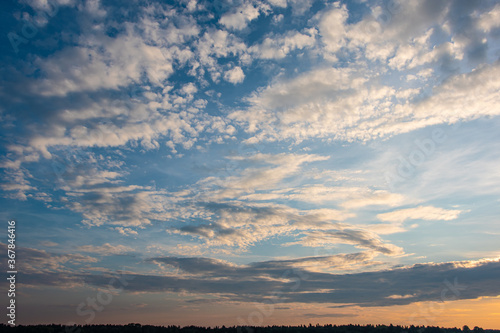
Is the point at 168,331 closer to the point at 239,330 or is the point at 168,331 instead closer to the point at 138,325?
the point at 138,325

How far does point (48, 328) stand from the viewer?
509 feet

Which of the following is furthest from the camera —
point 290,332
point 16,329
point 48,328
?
point 290,332

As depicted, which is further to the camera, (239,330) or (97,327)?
(239,330)

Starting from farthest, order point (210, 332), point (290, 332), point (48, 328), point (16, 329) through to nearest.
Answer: point (290, 332) → point (210, 332) → point (16, 329) → point (48, 328)

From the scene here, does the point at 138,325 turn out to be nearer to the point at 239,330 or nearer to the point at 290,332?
the point at 239,330

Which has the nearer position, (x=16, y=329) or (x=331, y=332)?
(x=16, y=329)

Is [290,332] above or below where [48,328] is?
below

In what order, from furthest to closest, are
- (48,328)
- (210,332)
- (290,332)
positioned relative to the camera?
(290,332) → (210,332) → (48,328)

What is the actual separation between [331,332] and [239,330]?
54.2 m

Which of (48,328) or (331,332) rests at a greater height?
(48,328)

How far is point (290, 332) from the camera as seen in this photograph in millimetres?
195625

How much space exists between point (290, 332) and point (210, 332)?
4870 cm

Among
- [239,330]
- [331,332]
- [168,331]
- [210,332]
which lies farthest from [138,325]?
[331,332]

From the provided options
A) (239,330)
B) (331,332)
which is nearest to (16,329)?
(239,330)
